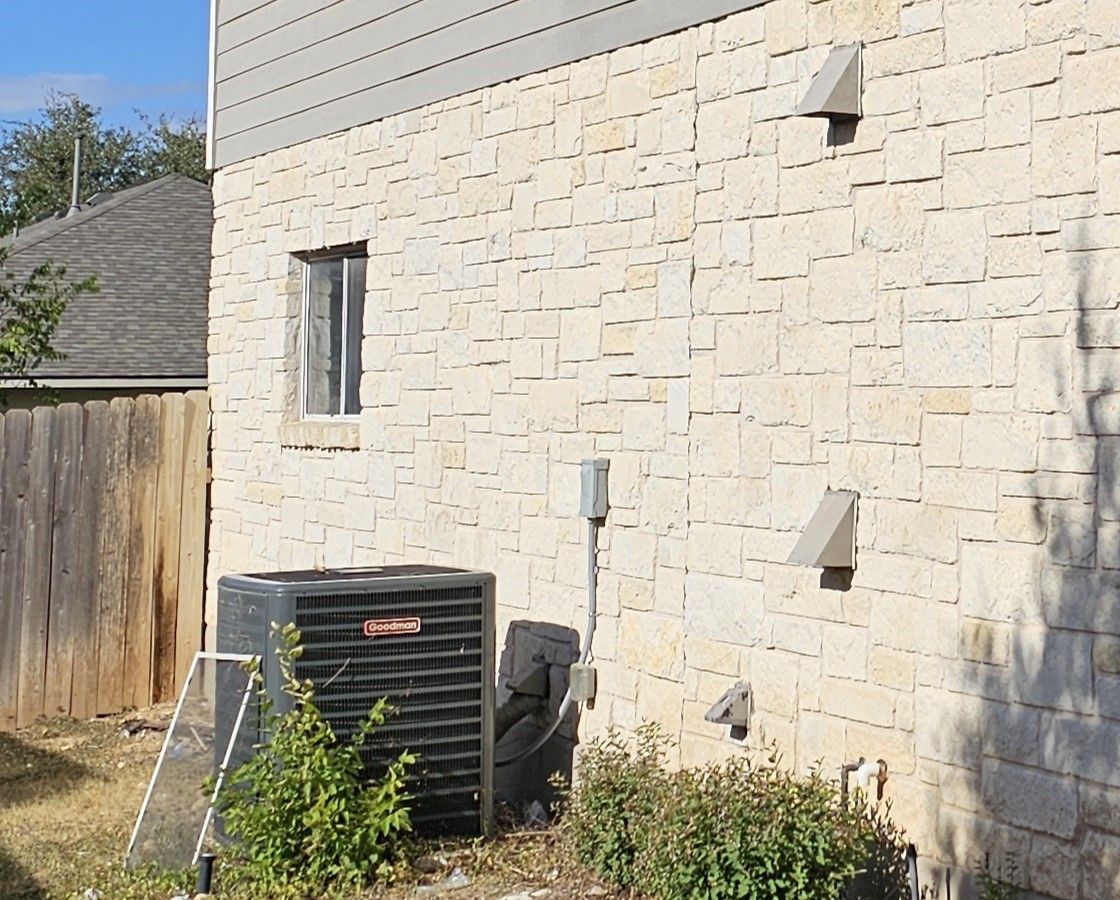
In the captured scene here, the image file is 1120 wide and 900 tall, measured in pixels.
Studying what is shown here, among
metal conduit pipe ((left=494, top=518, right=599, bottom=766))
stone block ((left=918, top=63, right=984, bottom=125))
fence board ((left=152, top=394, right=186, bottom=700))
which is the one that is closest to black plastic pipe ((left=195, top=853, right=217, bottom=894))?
metal conduit pipe ((left=494, top=518, right=599, bottom=766))

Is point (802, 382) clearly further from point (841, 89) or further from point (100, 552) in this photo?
point (100, 552)

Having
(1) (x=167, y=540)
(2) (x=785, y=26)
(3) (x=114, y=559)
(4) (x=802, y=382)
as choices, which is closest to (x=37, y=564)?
(3) (x=114, y=559)

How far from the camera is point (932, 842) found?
5.89 metres

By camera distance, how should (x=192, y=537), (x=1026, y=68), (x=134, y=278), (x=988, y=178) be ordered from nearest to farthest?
(x=1026, y=68), (x=988, y=178), (x=192, y=537), (x=134, y=278)

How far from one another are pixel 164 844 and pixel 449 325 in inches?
128

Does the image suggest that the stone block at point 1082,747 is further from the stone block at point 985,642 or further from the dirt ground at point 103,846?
the dirt ground at point 103,846

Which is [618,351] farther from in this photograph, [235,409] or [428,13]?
[235,409]

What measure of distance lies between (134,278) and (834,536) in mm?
13288

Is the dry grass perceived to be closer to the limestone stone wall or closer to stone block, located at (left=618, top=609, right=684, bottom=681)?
the limestone stone wall

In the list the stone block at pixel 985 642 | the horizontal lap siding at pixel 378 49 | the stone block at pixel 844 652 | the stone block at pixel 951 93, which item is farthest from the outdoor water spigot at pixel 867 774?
the horizontal lap siding at pixel 378 49

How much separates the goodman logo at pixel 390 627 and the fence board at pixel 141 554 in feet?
14.7

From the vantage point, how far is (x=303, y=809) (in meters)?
6.71

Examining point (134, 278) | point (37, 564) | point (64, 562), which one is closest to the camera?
point (37, 564)

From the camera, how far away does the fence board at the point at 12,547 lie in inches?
412
